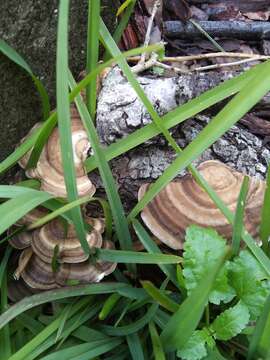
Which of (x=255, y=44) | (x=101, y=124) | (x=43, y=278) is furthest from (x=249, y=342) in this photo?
(x=255, y=44)

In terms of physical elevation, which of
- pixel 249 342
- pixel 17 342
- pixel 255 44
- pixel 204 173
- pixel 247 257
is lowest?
pixel 249 342

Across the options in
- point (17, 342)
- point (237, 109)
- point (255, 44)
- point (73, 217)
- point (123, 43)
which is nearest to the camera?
point (237, 109)

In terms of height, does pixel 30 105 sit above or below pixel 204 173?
above

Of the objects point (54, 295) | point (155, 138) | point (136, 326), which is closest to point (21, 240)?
point (54, 295)

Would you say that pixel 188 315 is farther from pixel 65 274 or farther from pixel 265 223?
pixel 65 274

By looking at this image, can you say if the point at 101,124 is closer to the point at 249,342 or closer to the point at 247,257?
the point at 247,257

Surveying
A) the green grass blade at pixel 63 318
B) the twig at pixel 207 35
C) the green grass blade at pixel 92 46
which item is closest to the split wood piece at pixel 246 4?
the twig at pixel 207 35
